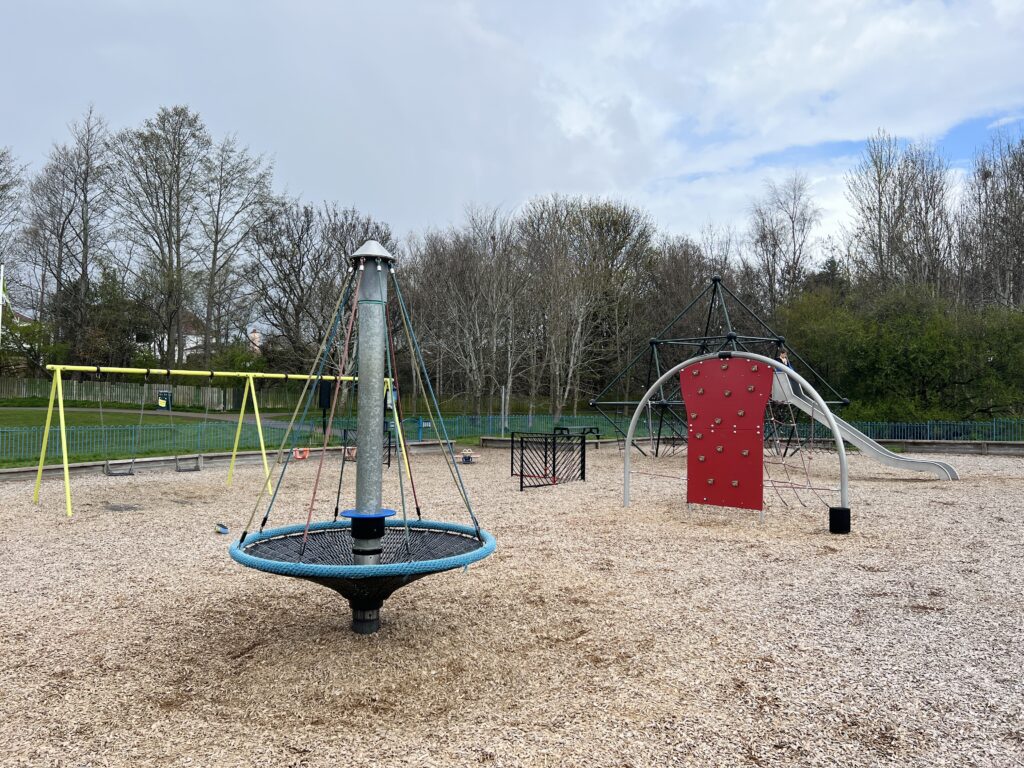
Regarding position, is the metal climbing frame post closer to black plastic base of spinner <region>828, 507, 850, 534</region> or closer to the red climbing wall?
the red climbing wall

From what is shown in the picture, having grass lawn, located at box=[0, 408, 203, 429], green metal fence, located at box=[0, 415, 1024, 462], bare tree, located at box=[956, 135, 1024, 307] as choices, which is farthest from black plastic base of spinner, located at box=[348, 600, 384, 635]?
Answer: bare tree, located at box=[956, 135, 1024, 307]

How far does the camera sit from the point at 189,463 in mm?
16172

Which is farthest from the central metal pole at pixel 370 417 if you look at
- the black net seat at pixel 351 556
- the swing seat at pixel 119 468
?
the swing seat at pixel 119 468

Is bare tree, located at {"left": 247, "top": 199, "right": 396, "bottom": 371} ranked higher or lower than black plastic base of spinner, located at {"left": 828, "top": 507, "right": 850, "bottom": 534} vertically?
higher

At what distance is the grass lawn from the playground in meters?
18.7

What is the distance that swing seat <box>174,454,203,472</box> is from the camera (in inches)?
610

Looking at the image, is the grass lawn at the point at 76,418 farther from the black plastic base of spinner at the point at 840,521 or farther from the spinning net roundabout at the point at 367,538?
the black plastic base of spinner at the point at 840,521

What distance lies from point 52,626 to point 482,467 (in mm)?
12547

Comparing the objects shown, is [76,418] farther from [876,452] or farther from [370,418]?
[370,418]

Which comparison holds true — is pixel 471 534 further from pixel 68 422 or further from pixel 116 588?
pixel 68 422

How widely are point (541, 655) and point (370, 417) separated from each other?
1.93 m

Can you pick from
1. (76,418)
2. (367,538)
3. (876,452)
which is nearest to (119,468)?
(367,538)

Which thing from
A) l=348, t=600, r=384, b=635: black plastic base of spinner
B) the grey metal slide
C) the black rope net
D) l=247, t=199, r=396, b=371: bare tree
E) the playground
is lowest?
the playground

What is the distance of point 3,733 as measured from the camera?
11.8 feet
